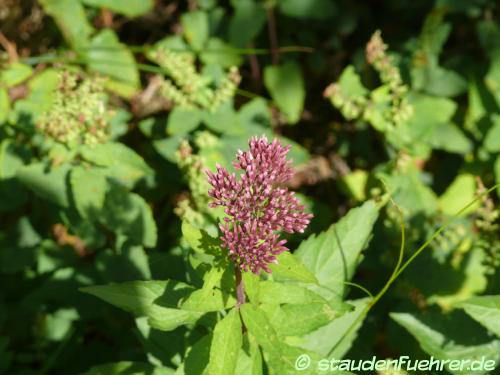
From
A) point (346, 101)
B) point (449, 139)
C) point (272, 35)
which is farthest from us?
point (272, 35)

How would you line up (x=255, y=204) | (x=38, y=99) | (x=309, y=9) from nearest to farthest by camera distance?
1. (x=255, y=204)
2. (x=38, y=99)
3. (x=309, y=9)

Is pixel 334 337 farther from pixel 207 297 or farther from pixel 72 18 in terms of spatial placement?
pixel 72 18


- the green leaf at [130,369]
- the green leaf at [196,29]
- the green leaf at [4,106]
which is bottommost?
the green leaf at [130,369]

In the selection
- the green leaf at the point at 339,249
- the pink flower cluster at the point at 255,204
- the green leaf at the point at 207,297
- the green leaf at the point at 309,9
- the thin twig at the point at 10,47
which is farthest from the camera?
the thin twig at the point at 10,47

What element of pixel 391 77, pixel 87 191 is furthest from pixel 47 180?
A: pixel 391 77

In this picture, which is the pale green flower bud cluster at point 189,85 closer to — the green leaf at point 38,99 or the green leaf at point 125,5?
the green leaf at point 38,99

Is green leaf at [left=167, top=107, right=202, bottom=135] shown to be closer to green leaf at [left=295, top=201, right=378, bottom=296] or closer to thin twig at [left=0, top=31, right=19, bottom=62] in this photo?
green leaf at [left=295, top=201, right=378, bottom=296]

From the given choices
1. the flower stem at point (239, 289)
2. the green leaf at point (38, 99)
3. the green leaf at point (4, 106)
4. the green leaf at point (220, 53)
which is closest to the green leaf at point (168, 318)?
the flower stem at point (239, 289)

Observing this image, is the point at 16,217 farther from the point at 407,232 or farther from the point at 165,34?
the point at 407,232
